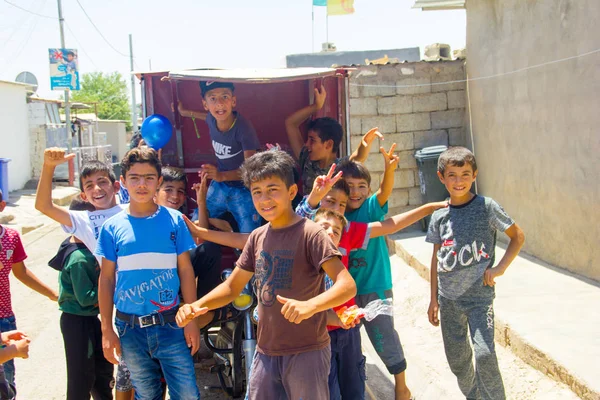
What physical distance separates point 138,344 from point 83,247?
30.3 inches

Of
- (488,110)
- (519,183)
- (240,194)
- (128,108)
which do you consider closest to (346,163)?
(240,194)

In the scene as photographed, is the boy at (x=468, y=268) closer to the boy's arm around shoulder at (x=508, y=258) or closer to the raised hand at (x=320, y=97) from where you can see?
the boy's arm around shoulder at (x=508, y=258)

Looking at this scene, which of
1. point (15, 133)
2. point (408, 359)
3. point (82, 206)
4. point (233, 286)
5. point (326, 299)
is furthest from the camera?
point (15, 133)

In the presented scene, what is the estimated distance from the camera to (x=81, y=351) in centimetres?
351

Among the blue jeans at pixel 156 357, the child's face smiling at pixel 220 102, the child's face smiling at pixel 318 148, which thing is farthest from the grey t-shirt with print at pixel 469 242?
the child's face smiling at pixel 220 102

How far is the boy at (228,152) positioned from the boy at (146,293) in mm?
1083

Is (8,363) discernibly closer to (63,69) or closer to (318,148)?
(318,148)

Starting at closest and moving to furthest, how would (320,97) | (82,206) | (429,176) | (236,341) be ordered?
1. (82,206)
2. (236,341)
3. (320,97)
4. (429,176)

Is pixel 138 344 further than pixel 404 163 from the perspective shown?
No

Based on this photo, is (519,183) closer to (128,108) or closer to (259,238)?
(259,238)

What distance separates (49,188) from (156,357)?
1.13m

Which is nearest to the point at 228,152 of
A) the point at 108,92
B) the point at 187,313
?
the point at 187,313

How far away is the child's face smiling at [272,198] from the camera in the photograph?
2736 millimetres

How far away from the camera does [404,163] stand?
950 cm
